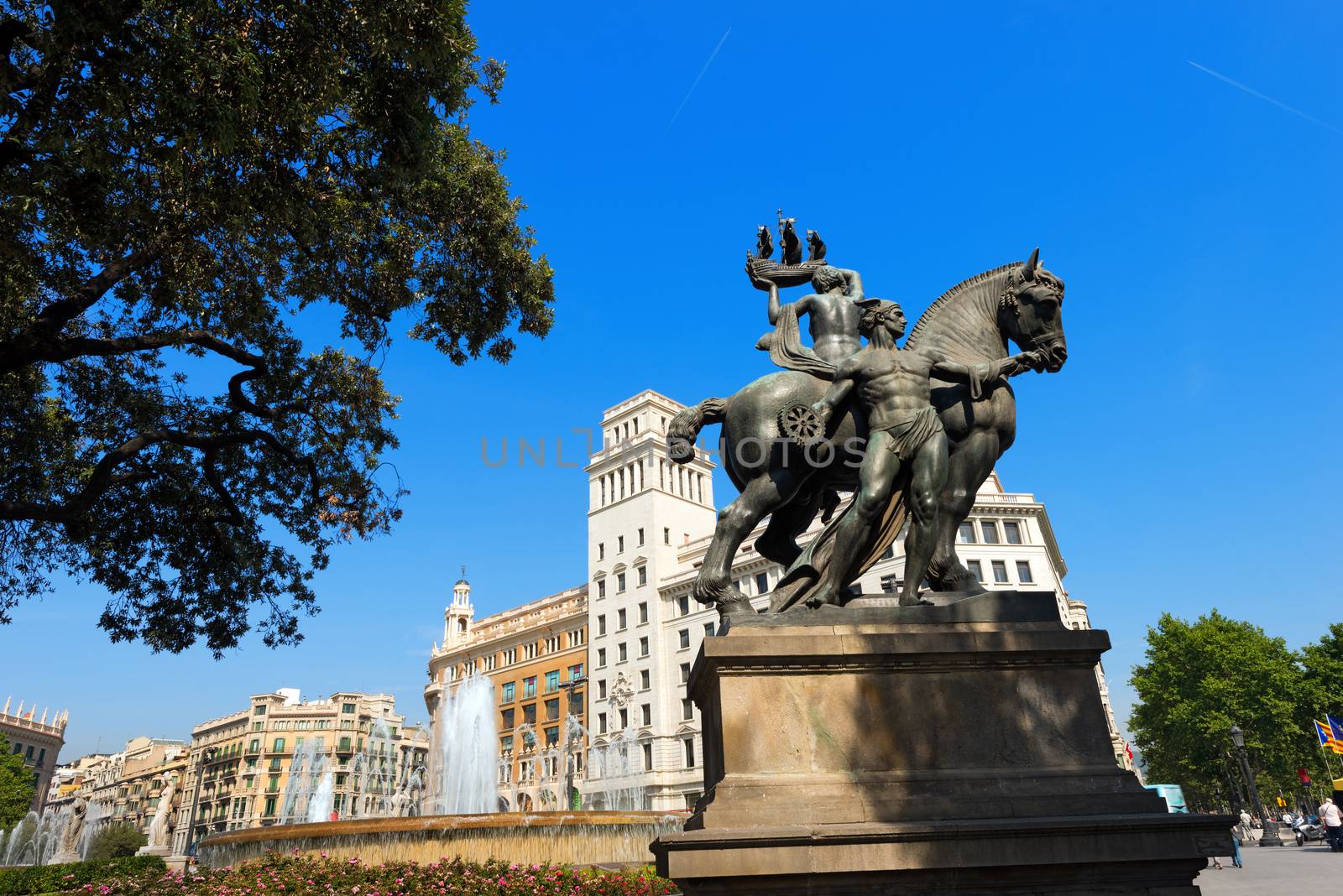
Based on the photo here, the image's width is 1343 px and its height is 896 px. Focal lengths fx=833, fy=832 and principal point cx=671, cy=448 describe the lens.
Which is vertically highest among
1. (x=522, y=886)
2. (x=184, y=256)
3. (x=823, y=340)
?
(x=184, y=256)

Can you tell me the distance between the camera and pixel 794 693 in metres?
5.31

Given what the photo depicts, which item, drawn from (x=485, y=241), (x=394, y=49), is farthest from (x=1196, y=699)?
(x=394, y=49)

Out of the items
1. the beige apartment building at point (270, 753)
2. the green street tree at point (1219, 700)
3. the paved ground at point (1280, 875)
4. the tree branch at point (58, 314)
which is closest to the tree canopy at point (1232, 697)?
the green street tree at point (1219, 700)

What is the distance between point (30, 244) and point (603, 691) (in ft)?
180

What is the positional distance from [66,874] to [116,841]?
53093mm

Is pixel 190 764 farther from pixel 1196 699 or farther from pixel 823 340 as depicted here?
pixel 823 340

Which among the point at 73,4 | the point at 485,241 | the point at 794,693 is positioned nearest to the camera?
the point at 794,693

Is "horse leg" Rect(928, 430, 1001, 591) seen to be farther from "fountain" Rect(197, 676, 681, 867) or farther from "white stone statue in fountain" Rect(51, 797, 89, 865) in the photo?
"white stone statue in fountain" Rect(51, 797, 89, 865)

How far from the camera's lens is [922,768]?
5.13 metres

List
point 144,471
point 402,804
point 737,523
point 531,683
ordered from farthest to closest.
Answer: point 531,683, point 402,804, point 144,471, point 737,523

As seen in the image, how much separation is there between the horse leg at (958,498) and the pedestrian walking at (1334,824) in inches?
891

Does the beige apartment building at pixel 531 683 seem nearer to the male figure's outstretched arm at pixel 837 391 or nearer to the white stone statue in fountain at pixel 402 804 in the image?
the white stone statue in fountain at pixel 402 804

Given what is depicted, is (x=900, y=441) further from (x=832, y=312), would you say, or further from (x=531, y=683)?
(x=531, y=683)

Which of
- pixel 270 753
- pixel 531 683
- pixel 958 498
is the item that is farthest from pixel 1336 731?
pixel 270 753
